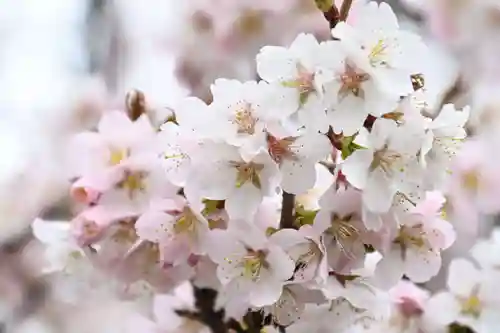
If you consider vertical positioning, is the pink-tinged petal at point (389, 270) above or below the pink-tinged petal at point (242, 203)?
below

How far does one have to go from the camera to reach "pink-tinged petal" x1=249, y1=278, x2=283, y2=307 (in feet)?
1.57

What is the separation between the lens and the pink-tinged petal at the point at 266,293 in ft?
1.57

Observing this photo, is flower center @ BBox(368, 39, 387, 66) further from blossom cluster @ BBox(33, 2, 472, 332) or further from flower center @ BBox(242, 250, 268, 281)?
flower center @ BBox(242, 250, 268, 281)

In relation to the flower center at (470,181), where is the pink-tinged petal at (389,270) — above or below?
above

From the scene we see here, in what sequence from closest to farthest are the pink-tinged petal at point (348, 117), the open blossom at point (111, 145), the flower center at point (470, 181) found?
the pink-tinged petal at point (348, 117) → the open blossom at point (111, 145) → the flower center at point (470, 181)

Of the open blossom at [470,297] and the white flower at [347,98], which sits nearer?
the white flower at [347,98]

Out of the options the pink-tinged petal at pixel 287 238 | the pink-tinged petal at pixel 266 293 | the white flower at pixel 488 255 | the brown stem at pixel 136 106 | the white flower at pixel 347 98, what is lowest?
the white flower at pixel 488 255

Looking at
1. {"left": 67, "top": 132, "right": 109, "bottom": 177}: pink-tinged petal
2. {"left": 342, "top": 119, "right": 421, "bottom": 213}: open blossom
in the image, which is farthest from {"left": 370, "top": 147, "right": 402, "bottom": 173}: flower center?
{"left": 67, "top": 132, "right": 109, "bottom": 177}: pink-tinged petal

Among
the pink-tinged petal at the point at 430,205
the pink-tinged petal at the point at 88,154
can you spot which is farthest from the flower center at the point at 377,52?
the pink-tinged petal at the point at 88,154

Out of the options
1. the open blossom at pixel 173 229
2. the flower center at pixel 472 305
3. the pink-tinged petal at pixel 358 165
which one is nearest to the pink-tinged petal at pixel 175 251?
the open blossom at pixel 173 229

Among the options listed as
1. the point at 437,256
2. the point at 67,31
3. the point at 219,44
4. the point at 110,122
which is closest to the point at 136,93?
the point at 110,122

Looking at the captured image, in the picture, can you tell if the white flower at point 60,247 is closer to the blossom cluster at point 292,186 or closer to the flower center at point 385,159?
the blossom cluster at point 292,186

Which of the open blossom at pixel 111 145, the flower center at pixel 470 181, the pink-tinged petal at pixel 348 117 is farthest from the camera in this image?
the flower center at pixel 470 181

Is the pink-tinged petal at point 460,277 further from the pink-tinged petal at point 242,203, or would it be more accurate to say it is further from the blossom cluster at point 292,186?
the pink-tinged petal at point 242,203
